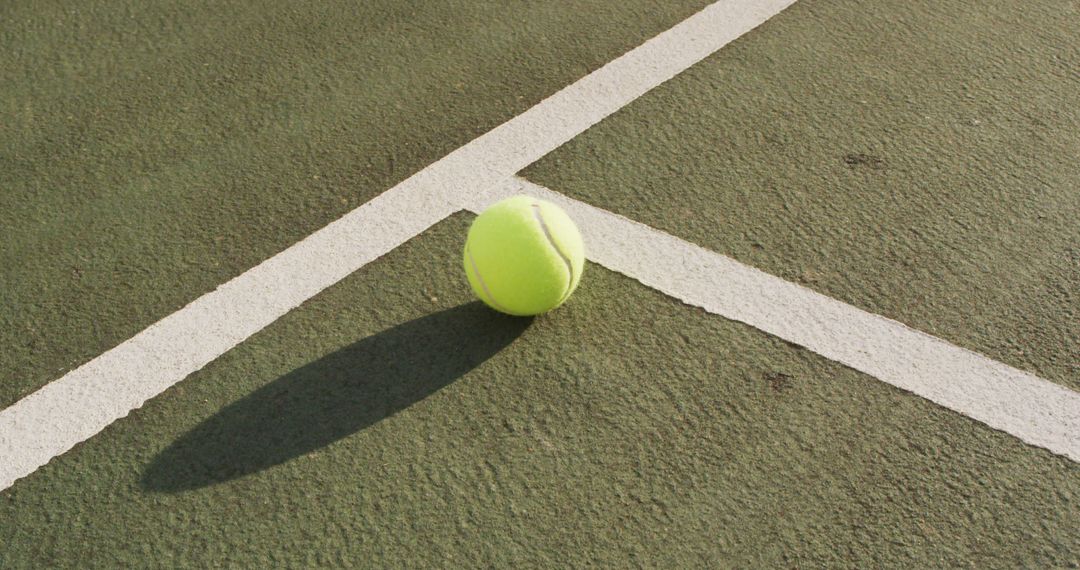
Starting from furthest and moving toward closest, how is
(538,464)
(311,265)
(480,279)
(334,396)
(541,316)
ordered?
1. (311,265)
2. (541,316)
3. (480,279)
4. (334,396)
5. (538,464)

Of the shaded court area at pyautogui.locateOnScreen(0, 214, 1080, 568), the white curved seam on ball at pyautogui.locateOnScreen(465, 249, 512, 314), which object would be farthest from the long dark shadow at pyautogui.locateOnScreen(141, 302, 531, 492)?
the white curved seam on ball at pyautogui.locateOnScreen(465, 249, 512, 314)

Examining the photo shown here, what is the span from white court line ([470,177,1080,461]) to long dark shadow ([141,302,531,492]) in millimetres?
567

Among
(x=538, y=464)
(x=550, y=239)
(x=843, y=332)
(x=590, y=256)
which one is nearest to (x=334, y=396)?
(x=538, y=464)

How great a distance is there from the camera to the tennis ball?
10.9 ft

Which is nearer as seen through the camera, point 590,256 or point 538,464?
point 538,464

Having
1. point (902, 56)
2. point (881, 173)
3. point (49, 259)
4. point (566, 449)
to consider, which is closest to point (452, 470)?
point (566, 449)

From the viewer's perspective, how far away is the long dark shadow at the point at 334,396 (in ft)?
10.1

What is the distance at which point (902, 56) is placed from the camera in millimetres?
4977

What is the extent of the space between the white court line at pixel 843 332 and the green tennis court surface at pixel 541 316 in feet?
0.16

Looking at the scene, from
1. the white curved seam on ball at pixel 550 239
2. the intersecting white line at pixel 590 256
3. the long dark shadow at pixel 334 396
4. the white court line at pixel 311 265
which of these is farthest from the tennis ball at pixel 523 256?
the white court line at pixel 311 265

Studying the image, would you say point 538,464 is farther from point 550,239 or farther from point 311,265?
point 311,265

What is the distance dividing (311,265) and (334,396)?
68 centimetres

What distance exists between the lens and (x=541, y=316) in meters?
3.60

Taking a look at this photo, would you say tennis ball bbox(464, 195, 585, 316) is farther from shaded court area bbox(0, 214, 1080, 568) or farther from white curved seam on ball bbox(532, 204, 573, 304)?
shaded court area bbox(0, 214, 1080, 568)
